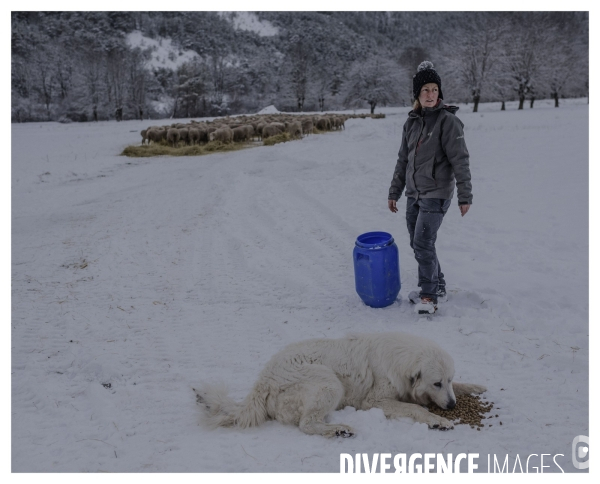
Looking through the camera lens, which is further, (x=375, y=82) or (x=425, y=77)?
(x=375, y=82)

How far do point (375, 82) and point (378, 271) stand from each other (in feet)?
185

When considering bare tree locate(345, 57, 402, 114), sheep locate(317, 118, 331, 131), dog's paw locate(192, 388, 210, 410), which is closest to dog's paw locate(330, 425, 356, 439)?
dog's paw locate(192, 388, 210, 410)

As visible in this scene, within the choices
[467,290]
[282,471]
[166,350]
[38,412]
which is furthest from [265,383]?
[467,290]

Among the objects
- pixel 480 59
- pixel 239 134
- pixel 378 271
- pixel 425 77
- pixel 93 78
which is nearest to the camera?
pixel 425 77

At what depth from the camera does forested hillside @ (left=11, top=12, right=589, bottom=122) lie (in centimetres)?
4056

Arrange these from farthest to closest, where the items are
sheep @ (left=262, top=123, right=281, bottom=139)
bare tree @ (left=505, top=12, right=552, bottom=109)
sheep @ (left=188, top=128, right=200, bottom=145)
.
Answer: bare tree @ (left=505, top=12, right=552, bottom=109)
sheep @ (left=262, top=123, right=281, bottom=139)
sheep @ (left=188, top=128, right=200, bottom=145)

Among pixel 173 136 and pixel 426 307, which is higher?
pixel 173 136

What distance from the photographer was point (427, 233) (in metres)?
4.29

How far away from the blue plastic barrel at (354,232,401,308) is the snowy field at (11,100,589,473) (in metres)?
0.18

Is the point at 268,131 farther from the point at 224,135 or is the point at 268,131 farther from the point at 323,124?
the point at 323,124

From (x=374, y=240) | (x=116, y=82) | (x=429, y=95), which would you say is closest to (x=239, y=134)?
(x=374, y=240)

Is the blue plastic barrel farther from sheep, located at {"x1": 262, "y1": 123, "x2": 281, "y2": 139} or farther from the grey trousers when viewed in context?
sheep, located at {"x1": 262, "y1": 123, "x2": 281, "y2": 139}

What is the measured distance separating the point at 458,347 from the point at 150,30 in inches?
4470

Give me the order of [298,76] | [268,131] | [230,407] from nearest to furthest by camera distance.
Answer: [230,407], [268,131], [298,76]
